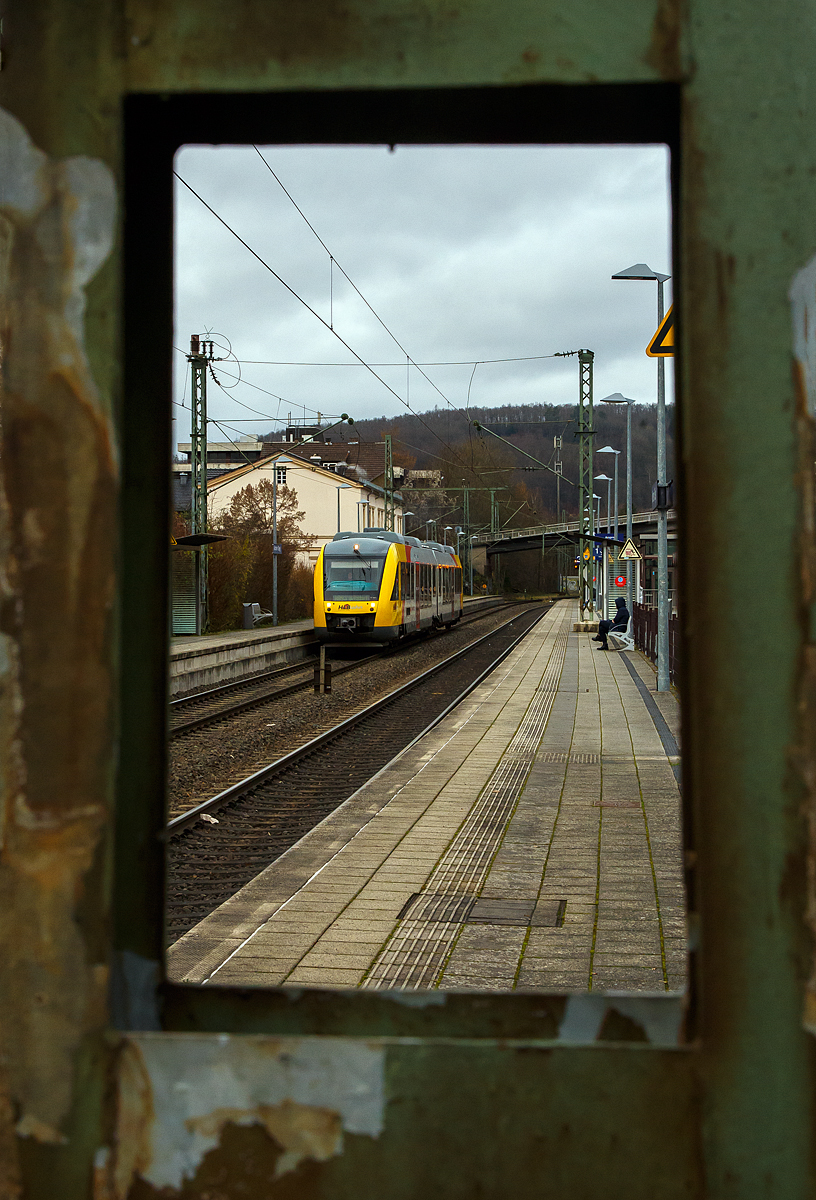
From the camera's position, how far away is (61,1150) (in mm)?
1645

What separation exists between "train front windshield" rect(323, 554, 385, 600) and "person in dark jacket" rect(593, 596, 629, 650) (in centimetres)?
702

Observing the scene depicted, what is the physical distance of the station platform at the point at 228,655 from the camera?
20516 mm

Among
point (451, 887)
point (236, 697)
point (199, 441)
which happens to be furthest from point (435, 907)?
point (199, 441)

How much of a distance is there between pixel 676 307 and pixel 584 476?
1352 inches

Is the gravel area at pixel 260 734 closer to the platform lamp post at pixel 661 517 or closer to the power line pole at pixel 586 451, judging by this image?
the platform lamp post at pixel 661 517

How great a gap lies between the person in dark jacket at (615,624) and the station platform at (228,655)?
808cm

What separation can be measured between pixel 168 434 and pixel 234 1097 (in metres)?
1.17

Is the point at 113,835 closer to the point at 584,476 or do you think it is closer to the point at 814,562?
the point at 814,562

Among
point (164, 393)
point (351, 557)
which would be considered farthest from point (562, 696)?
point (164, 393)

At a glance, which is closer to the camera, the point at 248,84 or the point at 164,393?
the point at 248,84

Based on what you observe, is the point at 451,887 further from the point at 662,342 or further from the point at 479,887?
the point at 662,342

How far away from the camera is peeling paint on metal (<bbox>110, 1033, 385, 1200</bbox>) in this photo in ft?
5.41

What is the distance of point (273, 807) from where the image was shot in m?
9.69

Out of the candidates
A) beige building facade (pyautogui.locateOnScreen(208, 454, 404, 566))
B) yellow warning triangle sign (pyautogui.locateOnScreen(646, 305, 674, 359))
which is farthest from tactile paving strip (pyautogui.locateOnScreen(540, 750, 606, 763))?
beige building facade (pyautogui.locateOnScreen(208, 454, 404, 566))
